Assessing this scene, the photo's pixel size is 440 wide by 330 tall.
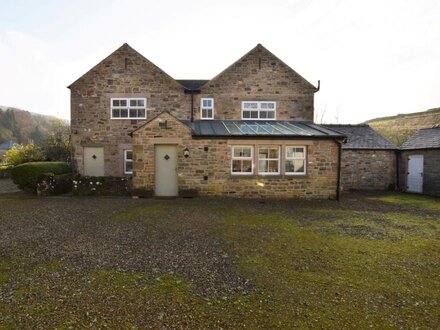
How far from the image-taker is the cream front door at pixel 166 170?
13.8 metres

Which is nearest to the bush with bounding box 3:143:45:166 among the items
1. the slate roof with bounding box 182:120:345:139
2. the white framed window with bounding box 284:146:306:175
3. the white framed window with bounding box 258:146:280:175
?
the slate roof with bounding box 182:120:345:139

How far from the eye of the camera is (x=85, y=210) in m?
10.9

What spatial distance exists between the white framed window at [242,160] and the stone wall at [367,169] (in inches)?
325

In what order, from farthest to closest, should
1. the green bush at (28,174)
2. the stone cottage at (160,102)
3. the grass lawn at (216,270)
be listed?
the stone cottage at (160,102)
the green bush at (28,174)
the grass lawn at (216,270)

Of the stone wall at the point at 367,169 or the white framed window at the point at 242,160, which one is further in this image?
the stone wall at the point at 367,169

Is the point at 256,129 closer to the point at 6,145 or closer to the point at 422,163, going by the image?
the point at 422,163

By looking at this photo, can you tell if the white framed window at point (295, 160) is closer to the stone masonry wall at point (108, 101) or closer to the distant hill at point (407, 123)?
the stone masonry wall at point (108, 101)

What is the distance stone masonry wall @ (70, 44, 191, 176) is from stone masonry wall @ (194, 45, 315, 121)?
372 cm

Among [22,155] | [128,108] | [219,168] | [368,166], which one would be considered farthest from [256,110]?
[22,155]

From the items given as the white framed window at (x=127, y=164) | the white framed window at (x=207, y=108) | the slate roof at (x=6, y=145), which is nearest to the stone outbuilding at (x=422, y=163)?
the white framed window at (x=207, y=108)

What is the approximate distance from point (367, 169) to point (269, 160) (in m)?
8.96

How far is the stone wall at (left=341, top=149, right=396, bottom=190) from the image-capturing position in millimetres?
18688

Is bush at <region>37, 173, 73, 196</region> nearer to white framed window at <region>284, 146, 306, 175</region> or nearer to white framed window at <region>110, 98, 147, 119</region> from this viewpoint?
white framed window at <region>110, 98, 147, 119</region>

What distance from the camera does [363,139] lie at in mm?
19734
